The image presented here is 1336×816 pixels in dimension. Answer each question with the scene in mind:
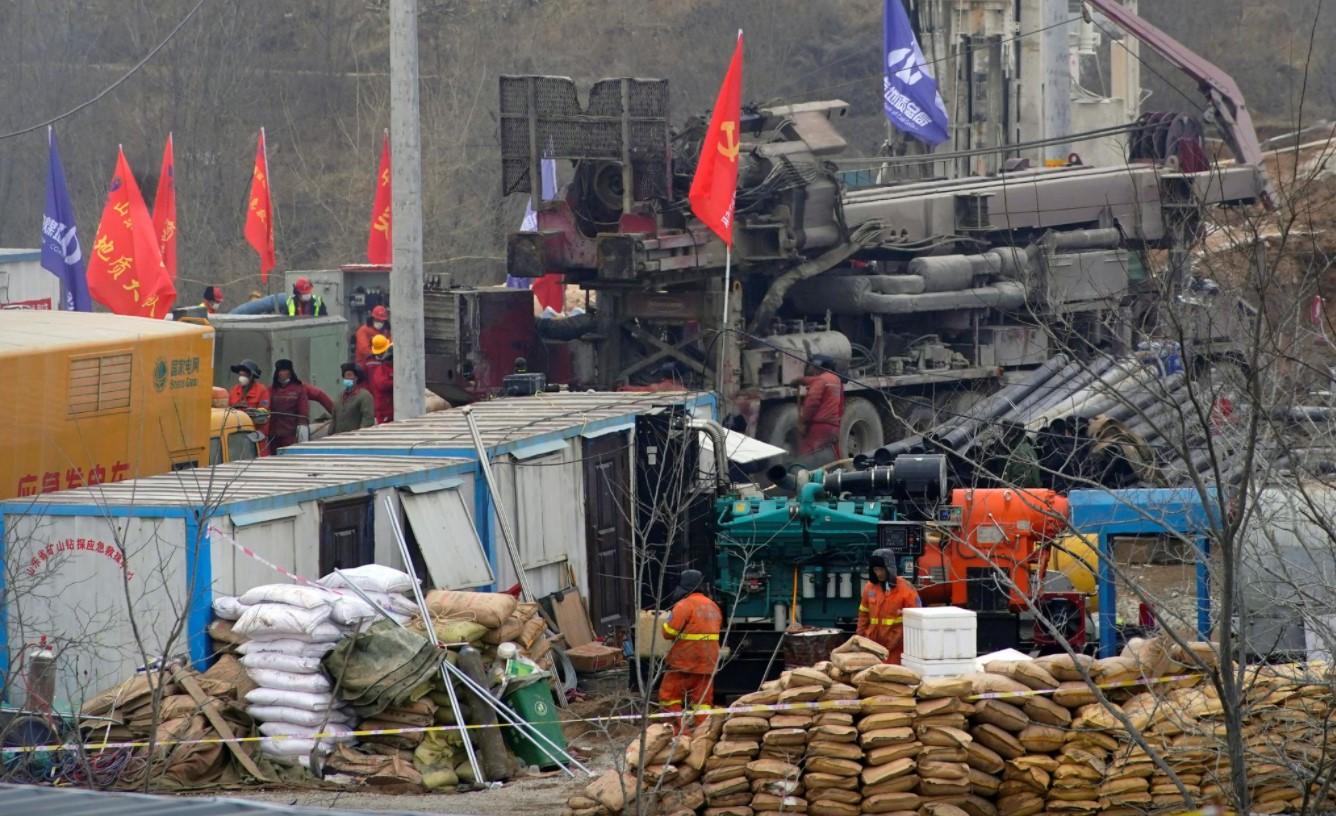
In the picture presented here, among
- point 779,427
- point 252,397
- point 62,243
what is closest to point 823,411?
point 779,427

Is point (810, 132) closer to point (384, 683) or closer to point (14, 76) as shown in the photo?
point (384, 683)

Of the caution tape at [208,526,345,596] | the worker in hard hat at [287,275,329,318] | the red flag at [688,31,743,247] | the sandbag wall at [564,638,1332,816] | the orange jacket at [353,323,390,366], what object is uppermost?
the red flag at [688,31,743,247]

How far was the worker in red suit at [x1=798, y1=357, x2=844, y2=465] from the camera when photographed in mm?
21859

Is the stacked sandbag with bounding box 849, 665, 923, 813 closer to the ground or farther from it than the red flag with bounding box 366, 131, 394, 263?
closer to the ground

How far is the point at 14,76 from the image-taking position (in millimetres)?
51219

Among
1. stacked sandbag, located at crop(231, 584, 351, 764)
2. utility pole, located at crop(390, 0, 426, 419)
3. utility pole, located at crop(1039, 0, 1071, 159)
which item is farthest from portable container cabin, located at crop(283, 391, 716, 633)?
utility pole, located at crop(1039, 0, 1071, 159)

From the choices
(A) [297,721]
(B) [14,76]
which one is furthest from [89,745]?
(B) [14,76]

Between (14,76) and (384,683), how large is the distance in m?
43.1

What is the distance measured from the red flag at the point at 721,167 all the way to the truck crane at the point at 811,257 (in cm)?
111


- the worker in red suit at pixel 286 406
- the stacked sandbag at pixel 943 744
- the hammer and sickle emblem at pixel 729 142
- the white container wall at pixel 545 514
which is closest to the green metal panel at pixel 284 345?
the worker in red suit at pixel 286 406

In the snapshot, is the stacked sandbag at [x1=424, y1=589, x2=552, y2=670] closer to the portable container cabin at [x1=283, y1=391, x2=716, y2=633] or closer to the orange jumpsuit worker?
the orange jumpsuit worker

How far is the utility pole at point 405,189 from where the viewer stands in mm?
15773

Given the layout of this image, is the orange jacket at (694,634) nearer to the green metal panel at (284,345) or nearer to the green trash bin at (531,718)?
the green trash bin at (531,718)

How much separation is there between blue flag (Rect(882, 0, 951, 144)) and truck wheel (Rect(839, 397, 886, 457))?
6649mm
